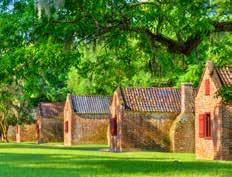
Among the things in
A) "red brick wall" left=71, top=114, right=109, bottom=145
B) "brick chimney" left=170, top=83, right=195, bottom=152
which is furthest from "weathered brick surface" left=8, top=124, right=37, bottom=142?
Result: "brick chimney" left=170, top=83, right=195, bottom=152

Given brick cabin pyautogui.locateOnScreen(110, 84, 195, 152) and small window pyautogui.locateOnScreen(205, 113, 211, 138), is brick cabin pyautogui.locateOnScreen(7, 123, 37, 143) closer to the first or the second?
brick cabin pyautogui.locateOnScreen(110, 84, 195, 152)

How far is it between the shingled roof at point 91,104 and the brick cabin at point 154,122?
60.5 ft

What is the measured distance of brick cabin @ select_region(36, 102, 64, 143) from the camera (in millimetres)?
78062

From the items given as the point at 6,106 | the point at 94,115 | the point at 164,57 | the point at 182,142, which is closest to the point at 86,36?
the point at 164,57

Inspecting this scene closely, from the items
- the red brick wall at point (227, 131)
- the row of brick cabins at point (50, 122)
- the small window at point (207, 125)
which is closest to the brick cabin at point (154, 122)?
the small window at point (207, 125)

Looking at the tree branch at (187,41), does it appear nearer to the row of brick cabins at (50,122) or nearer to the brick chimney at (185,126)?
the brick chimney at (185,126)

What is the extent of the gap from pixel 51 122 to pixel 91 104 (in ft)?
42.0

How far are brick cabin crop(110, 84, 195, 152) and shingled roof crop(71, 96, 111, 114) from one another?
60.5 feet

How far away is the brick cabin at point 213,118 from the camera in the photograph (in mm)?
33406

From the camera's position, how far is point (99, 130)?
6681 centimetres

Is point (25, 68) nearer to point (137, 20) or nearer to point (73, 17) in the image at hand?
point (73, 17)

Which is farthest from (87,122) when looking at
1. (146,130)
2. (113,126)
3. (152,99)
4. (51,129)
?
(146,130)

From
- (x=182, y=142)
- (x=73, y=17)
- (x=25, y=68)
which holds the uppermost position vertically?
(x=73, y=17)

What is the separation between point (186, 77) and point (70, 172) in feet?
85.3
